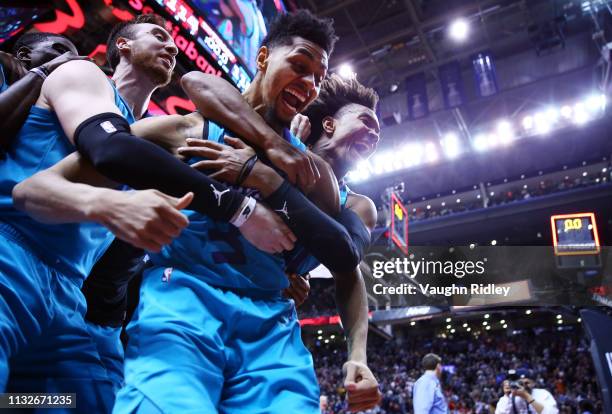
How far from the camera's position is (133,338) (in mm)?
1395

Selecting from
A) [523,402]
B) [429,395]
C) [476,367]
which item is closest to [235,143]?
[429,395]

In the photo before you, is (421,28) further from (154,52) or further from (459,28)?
(154,52)

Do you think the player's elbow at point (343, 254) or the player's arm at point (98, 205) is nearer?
the player's arm at point (98, 205)

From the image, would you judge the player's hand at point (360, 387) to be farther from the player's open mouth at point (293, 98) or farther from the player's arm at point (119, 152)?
the player's open mouth at point (293, 98)

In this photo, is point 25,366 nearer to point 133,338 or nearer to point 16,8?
point 133,338

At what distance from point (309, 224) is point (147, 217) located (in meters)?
0.52

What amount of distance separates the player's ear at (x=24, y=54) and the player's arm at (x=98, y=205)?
1.15 metres

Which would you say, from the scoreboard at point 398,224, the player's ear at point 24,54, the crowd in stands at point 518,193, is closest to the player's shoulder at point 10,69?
the player's ear at point 24,54

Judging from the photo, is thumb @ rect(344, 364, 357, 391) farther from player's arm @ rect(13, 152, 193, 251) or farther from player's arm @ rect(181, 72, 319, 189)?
player's arm @ rect(13, 152, 193, 251)

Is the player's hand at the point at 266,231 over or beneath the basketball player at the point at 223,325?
over

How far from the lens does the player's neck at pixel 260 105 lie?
6.04ft

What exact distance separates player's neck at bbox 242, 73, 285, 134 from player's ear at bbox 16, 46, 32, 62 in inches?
42.1

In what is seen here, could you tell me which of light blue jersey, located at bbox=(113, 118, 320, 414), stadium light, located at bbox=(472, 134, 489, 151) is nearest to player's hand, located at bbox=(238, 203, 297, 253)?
light blue jersey, located at bbox=(113, 118, 320, 414)

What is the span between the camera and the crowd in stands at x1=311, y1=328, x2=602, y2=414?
18484 millimetres
